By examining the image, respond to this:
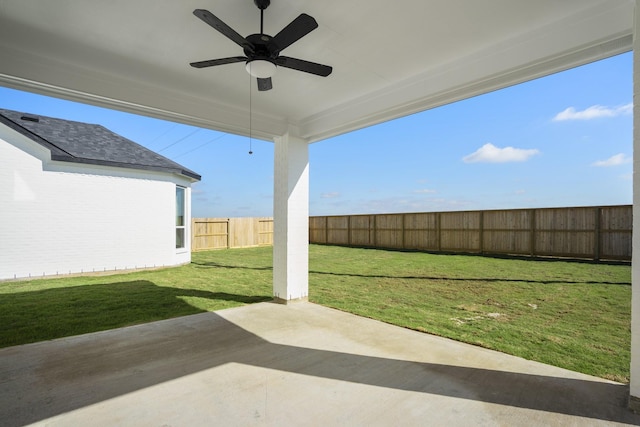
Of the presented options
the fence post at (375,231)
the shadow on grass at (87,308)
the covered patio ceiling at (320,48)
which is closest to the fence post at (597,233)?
the fence post at (375,231)

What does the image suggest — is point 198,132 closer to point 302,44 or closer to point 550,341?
point 302,44

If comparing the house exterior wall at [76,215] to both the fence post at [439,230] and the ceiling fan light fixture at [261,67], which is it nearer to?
the ceiling fan light fixture at [261,67]

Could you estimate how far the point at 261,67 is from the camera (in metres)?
2.43

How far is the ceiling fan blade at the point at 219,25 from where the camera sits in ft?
6.18

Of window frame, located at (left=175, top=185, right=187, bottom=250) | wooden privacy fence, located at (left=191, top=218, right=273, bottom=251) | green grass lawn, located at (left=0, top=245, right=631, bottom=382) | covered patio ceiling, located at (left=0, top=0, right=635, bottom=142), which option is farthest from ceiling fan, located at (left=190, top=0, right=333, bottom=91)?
wooden privacy fence, located at (left=191, top=218, right=273, bottom=251)

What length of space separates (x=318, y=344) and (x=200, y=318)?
176cm

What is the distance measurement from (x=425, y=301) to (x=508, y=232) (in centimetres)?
709

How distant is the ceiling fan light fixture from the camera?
7.79 ft

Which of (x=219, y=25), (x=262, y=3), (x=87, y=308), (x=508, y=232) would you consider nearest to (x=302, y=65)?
(x=262, y=3)

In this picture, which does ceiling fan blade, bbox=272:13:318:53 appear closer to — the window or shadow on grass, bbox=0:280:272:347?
shadow on grass, bbox=0:280:272:347

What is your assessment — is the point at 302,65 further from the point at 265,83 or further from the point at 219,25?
the point at 219,25

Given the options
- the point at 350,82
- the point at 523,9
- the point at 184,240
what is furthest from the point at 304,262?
the point at 184,240

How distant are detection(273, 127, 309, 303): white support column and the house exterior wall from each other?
196 inches

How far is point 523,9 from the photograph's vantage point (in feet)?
A: 7.63
